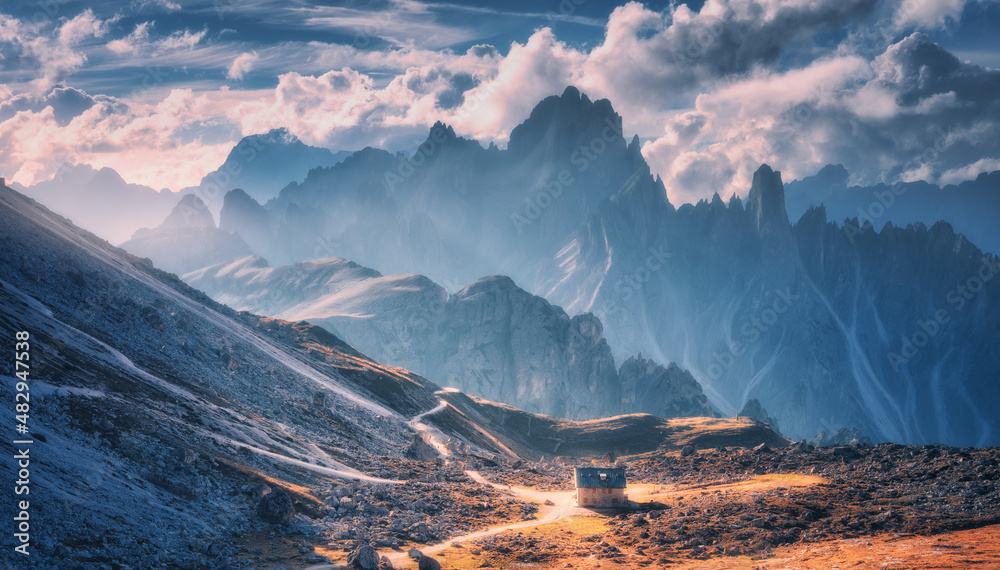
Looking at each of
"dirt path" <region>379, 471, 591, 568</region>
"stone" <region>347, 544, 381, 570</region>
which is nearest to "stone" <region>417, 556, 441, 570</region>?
"dirt path" <region>379, 471, 591, 568</region>

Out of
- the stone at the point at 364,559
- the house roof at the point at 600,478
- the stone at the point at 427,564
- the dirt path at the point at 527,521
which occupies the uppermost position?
the stone at the point at 364,559

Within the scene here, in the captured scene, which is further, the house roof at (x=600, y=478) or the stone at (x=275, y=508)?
the house roof at (x=600, y=478)

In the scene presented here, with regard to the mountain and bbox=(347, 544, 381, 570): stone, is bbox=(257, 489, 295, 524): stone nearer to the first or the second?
the mountain

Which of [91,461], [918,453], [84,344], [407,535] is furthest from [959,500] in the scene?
[84,344]

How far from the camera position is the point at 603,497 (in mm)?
91062

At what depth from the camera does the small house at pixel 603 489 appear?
298 ft

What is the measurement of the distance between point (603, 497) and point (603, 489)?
4.00ft

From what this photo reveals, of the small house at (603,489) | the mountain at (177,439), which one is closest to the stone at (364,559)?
the mountain at (177,439)

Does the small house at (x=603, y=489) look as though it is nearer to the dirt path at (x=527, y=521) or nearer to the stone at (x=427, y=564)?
the dirt path at (x=527, y=521)

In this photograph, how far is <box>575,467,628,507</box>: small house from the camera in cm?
9081

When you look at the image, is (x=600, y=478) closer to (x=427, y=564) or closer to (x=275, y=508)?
(x=427, y=564)

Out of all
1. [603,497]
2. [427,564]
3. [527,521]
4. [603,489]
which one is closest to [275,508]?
[427,564]

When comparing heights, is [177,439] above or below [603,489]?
above

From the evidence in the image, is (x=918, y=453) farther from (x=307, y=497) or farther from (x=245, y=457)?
(x=245, y=457)
